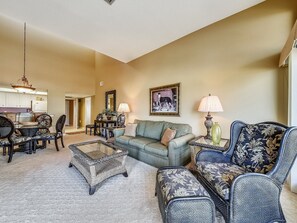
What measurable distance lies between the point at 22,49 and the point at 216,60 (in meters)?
6.77

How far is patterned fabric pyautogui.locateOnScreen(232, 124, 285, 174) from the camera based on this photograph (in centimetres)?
155

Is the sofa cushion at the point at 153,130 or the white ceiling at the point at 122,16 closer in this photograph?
the white ceiling at the point at 122,16

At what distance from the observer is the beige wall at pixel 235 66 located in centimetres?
217

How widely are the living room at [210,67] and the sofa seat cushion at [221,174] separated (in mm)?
1100

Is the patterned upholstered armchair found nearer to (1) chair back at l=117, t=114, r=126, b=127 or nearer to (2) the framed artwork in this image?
(2) the framed artwork

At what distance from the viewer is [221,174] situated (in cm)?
153

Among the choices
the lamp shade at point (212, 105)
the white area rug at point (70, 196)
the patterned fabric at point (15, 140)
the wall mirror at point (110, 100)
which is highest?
the wall mirror at point (110, 100)

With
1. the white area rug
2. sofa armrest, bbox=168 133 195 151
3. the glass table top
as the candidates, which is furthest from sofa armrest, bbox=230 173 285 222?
the glass table top

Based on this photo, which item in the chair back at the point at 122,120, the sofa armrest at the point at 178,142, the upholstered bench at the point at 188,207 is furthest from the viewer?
the chair back at the point at 122,120

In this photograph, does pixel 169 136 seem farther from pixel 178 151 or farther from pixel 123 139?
pixel 123 139

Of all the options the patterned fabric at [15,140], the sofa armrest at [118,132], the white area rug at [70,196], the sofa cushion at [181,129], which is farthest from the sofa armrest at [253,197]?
the patterned fabric at [15,140]

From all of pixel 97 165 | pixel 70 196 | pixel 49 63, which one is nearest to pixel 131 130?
pixel 97 165

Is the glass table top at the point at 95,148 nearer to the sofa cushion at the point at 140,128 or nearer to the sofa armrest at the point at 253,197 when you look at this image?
the sofa cushion at the point at 140,128

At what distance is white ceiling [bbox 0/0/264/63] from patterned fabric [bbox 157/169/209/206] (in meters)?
2.52
